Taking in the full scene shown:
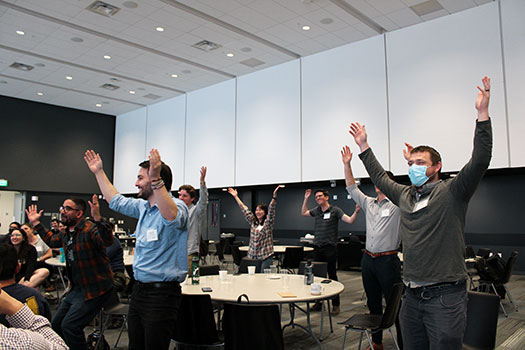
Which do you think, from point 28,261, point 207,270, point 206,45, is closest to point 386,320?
point 207,270

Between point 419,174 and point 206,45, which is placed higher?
point 206,45

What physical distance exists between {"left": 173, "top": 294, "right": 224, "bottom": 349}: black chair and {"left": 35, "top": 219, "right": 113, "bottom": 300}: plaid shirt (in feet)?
2.58

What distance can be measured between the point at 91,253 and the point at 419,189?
261 centimetres

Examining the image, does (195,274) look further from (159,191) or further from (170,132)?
(170,132)

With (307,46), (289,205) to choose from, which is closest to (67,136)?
(289,205)

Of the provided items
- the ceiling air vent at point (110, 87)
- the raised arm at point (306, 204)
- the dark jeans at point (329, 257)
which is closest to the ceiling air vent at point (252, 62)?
the ceiling air vent at point (110, 87)

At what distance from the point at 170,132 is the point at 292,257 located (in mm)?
8318

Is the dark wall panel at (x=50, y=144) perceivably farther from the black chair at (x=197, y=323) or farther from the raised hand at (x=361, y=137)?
the raised hand at (x=361, y=137)

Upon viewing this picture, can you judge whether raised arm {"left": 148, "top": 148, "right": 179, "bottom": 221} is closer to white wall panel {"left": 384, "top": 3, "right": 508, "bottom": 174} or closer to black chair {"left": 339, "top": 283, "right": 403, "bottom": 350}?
black chair {"left": 339, "top": 283, "right": 403, "bottom": 350}

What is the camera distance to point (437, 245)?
2090mm

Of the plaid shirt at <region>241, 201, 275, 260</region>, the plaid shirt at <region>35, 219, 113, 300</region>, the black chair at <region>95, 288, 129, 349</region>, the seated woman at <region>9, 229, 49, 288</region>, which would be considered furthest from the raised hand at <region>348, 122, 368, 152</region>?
the seated woman at <region>9, 229, 49, 288</region>

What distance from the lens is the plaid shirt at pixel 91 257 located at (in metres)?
Answer: 3.28

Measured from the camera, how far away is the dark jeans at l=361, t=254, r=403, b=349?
4008mm

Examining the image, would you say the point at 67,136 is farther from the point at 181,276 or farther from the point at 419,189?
the point at 419,189
